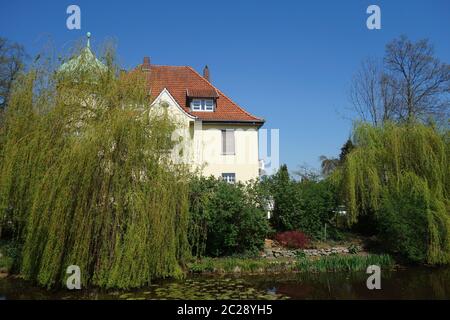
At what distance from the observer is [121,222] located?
12375 millimetres

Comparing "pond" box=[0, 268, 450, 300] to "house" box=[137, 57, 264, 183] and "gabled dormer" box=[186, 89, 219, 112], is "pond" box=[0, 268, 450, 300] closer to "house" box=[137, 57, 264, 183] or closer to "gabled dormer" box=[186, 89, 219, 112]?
"house" box=[137, 57, 264, 183]

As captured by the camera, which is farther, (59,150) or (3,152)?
(3,152)

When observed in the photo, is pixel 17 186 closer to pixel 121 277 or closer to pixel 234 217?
pixel 121 277

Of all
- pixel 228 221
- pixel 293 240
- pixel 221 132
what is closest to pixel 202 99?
pixel 221 132

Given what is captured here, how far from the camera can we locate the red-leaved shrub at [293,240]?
1995 centimetres

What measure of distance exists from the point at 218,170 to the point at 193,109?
4600 millimetres

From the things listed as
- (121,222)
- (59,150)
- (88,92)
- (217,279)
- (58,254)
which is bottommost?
(217,279)

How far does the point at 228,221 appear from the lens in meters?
18.2

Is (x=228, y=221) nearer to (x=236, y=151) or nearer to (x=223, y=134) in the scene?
(x=236, y=151)

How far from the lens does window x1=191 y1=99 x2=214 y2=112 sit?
1103 inches

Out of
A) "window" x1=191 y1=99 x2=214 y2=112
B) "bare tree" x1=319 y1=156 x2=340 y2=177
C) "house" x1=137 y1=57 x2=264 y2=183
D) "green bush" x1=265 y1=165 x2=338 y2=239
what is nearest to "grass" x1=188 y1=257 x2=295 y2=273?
"green bush" x1=265 y1=165 x2=338 y2=239

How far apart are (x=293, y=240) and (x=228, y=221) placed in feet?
12.6

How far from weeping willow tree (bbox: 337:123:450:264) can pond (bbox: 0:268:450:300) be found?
156cm
